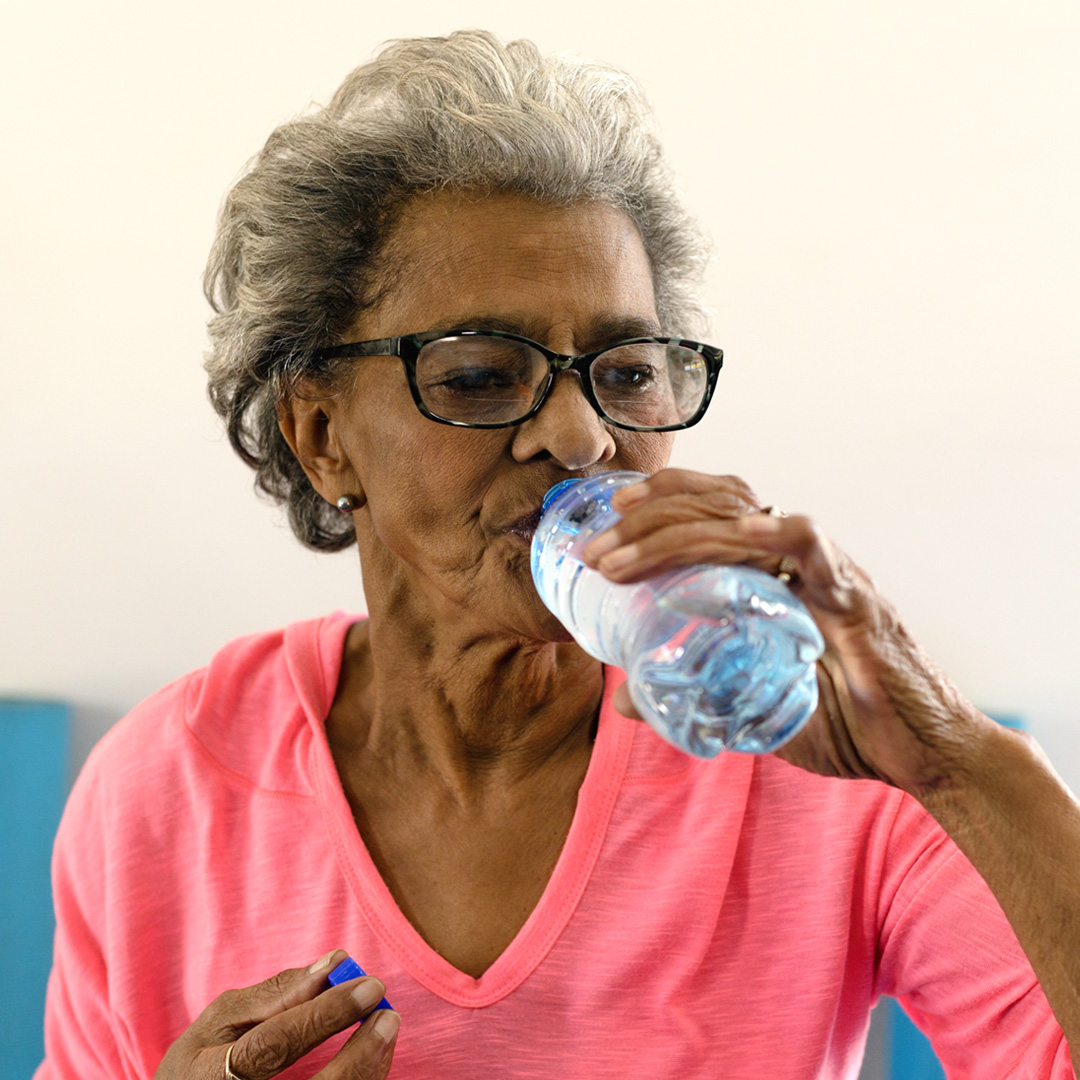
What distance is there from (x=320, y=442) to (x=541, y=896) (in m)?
0.54

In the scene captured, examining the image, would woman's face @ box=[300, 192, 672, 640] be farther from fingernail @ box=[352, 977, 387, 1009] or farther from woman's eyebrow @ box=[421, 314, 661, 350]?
fingernail @ box=[352, 977, 387, 1009]

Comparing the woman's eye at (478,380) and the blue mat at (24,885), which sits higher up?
the woman's eye at (478,380)

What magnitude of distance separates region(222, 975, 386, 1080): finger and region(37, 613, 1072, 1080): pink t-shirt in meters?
0.16

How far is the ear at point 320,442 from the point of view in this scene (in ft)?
4.09

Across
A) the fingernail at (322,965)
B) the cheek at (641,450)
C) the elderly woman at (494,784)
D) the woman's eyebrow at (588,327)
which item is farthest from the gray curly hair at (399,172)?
the fingernail at (322,965)

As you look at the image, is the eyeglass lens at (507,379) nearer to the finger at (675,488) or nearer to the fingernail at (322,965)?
the finger at (675,488)

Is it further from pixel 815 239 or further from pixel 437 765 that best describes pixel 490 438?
pixel 815 239

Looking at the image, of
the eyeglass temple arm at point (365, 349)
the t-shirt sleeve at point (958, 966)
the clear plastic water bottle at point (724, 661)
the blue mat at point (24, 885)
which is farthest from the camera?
the blue mat at point (24, 885)

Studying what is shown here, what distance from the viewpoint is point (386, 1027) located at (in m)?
1.01

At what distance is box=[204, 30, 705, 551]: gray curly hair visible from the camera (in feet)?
3.68

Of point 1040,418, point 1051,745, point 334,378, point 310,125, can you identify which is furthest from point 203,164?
point 1051,745

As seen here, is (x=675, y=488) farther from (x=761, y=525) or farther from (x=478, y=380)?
(x=478, y=380)

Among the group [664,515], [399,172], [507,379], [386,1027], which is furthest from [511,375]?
[386,1027]

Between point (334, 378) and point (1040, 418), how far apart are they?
46.2 inches
